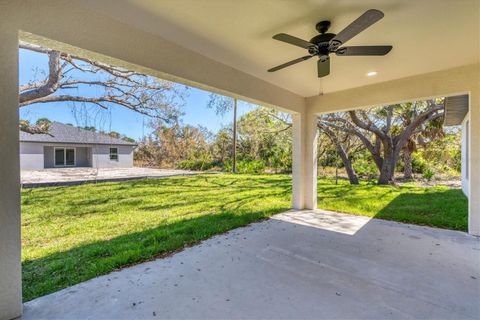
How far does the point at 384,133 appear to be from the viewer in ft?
27.1

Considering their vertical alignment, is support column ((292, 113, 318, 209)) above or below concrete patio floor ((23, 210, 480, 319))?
above

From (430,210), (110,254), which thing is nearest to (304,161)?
(430,210)

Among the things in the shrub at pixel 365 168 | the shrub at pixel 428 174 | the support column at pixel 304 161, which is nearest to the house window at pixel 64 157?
the support column at pixel 304 161

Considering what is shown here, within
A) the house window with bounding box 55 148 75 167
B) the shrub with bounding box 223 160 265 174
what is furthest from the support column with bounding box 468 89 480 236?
the house window with bounding box 55 148 75 167

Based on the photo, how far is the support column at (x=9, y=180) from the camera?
5.89ft

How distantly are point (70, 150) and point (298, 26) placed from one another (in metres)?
17.4

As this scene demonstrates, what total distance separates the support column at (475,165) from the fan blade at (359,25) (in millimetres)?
2809

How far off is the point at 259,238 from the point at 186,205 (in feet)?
9.18

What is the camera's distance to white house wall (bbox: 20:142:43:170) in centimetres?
1369

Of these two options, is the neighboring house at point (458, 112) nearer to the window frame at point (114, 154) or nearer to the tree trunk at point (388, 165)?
the tree trunk at point (388, 165)

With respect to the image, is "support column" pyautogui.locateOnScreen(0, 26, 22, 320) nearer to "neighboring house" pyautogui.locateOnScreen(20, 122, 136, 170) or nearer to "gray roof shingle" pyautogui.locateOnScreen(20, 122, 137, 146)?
"neighboring house" pyautogui.locateOnScreen(20, 122, 136, 170)

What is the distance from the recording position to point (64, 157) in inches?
611

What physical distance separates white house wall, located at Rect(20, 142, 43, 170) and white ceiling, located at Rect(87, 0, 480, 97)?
15.6 metres

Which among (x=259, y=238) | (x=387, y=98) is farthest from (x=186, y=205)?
(x=387, y=98)
